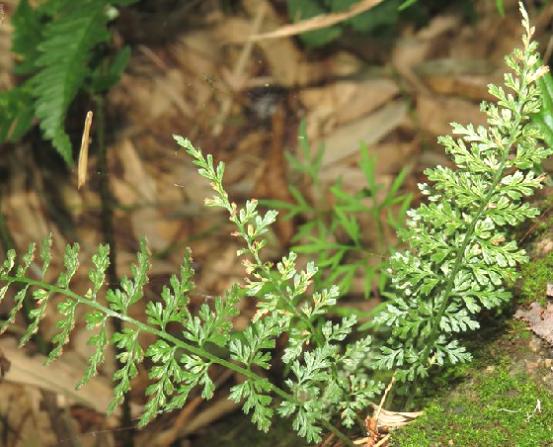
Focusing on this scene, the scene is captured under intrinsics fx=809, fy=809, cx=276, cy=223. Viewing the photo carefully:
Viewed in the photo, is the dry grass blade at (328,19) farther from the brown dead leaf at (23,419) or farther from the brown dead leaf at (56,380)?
the brown dead leaf at (23,419)

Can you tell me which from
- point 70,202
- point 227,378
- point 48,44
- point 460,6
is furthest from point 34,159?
point 460,6

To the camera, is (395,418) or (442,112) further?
(442,112)

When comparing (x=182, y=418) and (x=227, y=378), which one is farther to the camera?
(x=227, y=378)

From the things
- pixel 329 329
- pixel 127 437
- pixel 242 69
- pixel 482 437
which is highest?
pixel 329 329

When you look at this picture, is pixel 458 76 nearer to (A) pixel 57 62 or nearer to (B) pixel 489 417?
(A) pixel 57 62

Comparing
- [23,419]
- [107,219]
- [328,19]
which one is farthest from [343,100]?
[23,419]

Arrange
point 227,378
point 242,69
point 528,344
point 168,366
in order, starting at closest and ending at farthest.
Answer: point 168,366, point 528,344, point 227,378, point 242,69

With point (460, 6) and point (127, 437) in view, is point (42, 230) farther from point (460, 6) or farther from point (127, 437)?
point (460, 6)

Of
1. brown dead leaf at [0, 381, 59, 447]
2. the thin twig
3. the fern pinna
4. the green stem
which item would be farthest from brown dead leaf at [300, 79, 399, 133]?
the fern pinna
